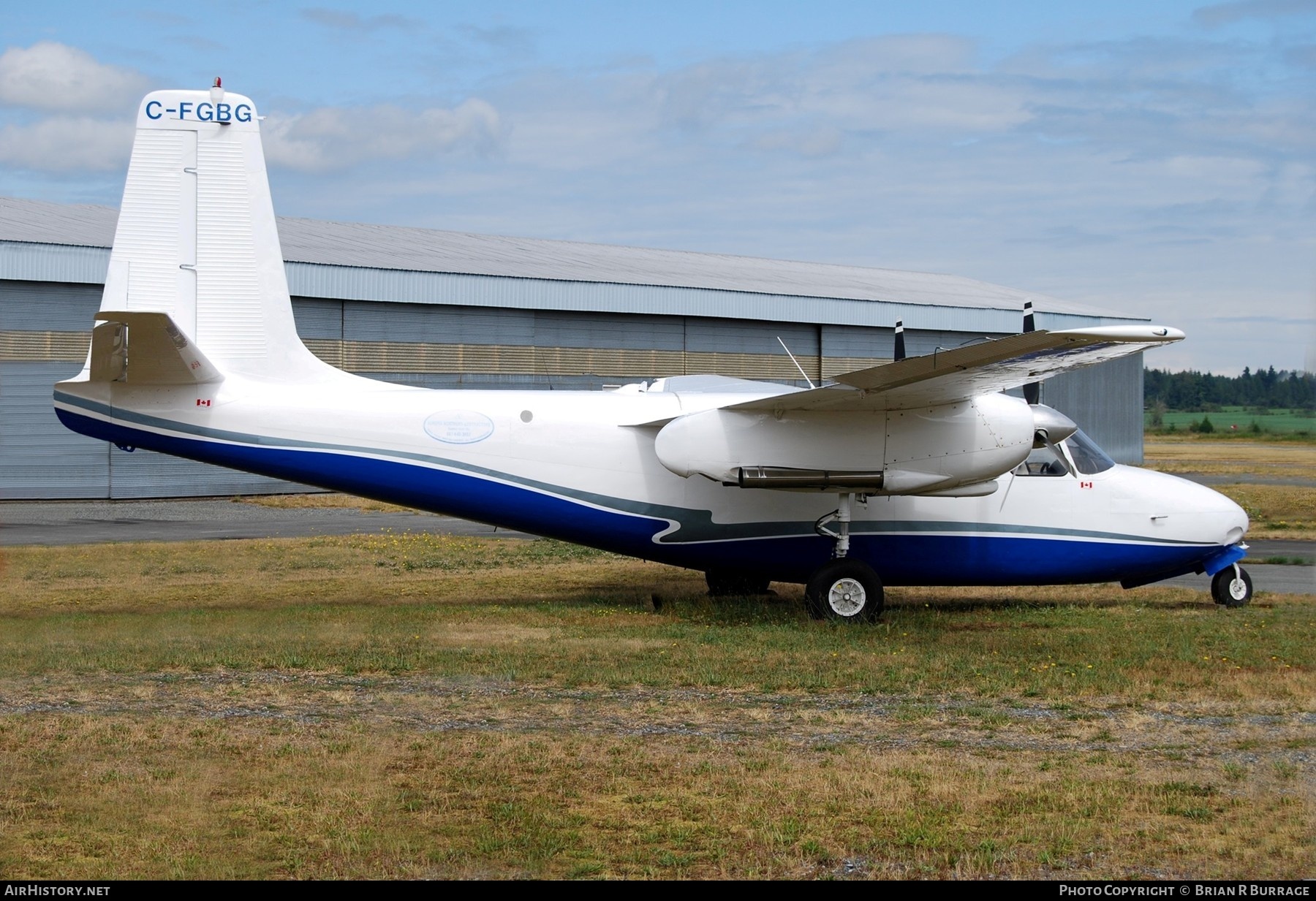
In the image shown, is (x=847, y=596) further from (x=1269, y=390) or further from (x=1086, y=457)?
(x=1269, y=390)

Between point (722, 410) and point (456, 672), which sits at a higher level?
point (722, 410)

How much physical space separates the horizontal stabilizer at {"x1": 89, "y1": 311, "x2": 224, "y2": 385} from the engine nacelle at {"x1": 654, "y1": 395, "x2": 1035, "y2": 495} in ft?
17.4

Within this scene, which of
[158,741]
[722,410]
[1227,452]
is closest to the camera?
[158,741]

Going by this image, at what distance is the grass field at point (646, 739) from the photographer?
6594mm

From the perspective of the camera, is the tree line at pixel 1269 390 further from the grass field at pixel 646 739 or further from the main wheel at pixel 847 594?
the main wheel at pixel 847 594

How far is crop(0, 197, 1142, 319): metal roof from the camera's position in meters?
36.2

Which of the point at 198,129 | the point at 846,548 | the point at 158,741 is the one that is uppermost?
the point at 198,129

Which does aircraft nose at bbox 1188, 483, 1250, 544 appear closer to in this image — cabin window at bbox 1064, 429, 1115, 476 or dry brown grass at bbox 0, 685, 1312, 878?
cabin window at bbox 1064, 429, 1115, 476

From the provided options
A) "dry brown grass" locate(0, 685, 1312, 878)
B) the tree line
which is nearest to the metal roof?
"dry brown grass" locate(0, 685, 1312, 878)

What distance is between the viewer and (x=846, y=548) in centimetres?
1487
